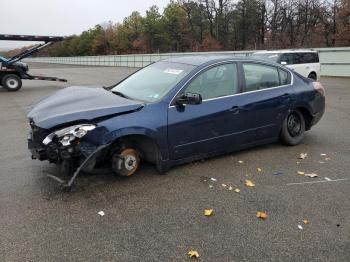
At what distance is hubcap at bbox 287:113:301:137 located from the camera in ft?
21.3

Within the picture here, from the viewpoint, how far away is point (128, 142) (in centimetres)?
482

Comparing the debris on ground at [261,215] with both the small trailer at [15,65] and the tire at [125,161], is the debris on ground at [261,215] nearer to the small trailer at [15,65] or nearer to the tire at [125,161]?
the tire at [125,161]

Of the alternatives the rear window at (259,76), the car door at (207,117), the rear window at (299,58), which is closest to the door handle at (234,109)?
the car door at (207,117)

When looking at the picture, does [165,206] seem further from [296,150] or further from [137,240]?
[296,150]

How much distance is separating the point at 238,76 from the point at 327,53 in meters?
22.1

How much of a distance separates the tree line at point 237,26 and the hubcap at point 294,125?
123ft

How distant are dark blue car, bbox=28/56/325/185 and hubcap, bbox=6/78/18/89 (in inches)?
444

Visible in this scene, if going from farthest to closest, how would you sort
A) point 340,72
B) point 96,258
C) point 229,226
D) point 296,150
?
point 340,72, point 296,150, point 229,226, point 96,258

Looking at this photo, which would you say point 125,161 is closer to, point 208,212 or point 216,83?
point 208,212

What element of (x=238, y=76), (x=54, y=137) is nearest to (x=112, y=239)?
(x=54, y=137)

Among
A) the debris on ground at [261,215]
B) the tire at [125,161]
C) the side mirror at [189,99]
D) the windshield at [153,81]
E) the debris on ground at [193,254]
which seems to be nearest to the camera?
the debris on ground at [193,254]

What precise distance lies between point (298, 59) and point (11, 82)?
12.4 meters

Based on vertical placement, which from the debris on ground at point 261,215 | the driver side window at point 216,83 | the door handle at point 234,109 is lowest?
the debris on ground at point 261,215

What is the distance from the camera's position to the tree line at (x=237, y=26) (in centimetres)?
4759
